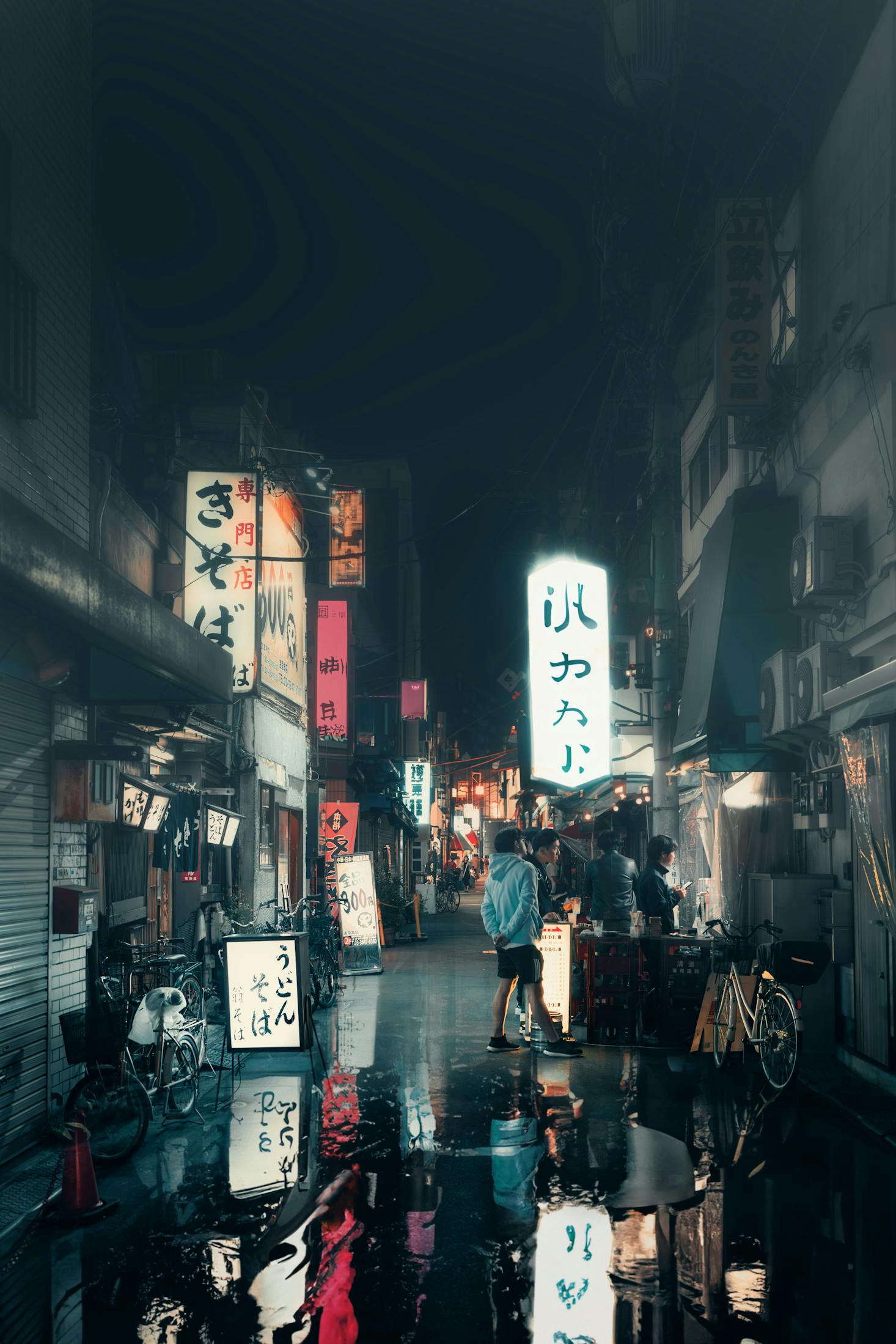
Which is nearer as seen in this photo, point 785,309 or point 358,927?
point 785,309

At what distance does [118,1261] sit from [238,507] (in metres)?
12.8

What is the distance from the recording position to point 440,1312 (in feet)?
17.9

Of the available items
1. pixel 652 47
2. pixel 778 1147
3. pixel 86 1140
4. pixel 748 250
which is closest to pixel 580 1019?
pixel 778 1147

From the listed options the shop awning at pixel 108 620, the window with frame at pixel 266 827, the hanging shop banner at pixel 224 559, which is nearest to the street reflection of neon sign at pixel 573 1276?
the shop awning at pixel 108 620

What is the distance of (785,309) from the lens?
1332 centimetres

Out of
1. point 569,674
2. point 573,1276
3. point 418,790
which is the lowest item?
point 573,1276

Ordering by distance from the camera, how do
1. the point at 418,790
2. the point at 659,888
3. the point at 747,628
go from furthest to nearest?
the point at 418,790, the point at 659,888, the point at 747,628

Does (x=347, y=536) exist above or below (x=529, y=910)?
above

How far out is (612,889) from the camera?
15070 millimetres

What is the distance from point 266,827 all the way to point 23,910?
518 inches

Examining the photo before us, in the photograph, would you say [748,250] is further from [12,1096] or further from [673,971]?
[12,1096]

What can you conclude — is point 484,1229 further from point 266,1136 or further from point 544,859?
point 544,859

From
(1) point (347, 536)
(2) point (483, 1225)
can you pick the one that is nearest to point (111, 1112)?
(2) point (483, 1225)

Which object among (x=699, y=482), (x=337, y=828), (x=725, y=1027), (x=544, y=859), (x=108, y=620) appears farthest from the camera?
Result: (x=337, y=828)
